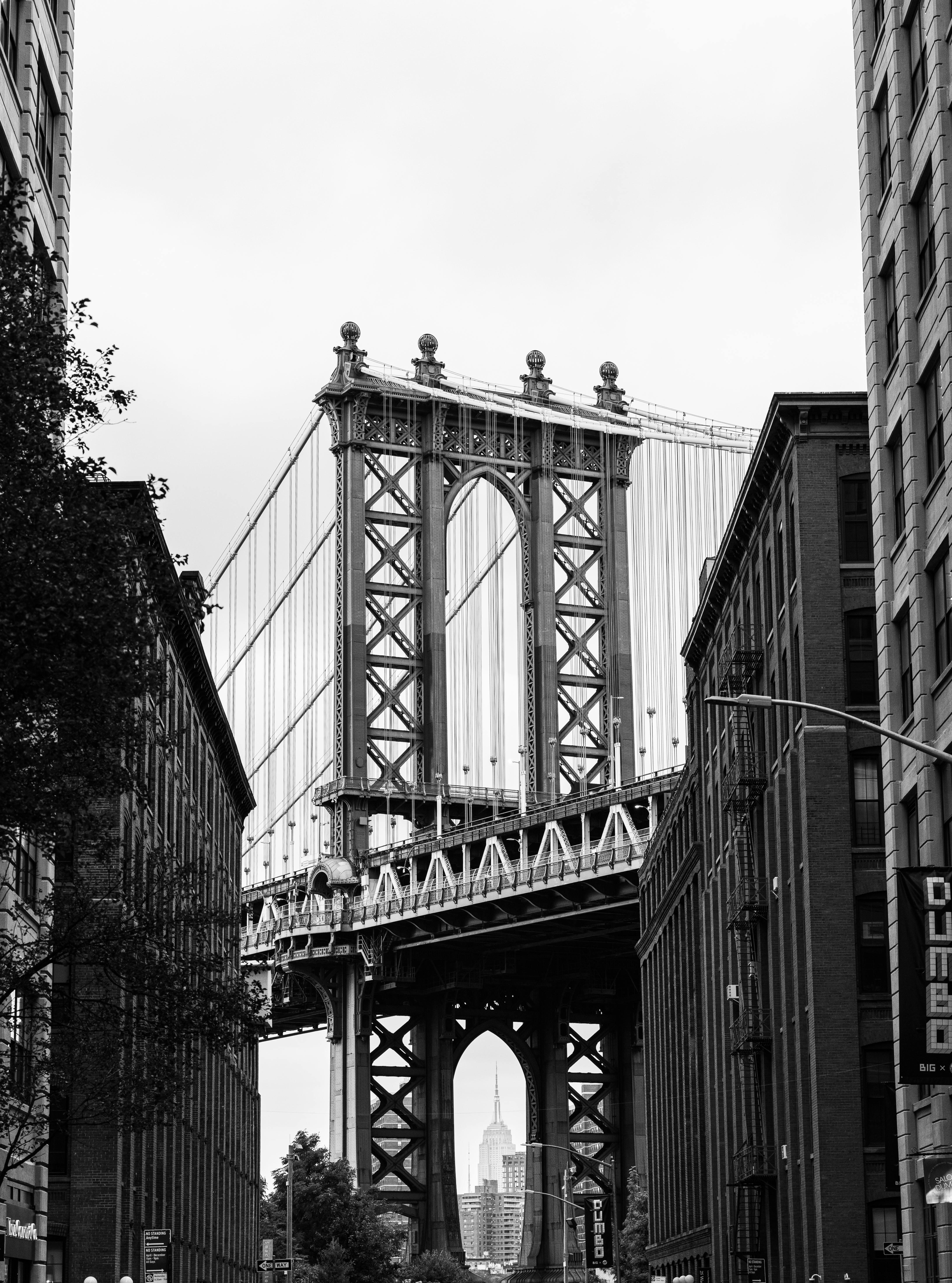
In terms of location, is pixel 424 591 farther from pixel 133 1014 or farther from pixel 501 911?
pixel 133 1014

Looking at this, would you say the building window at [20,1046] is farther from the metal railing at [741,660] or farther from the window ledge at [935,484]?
the metal railing at [741,660]

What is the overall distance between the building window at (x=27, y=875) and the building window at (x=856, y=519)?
2284cm

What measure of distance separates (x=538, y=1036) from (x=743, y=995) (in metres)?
86.4

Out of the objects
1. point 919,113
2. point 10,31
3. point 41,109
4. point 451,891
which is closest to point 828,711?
point 919,113

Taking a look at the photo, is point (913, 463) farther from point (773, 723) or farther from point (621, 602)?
point (621, 602)

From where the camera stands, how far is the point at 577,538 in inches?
5851

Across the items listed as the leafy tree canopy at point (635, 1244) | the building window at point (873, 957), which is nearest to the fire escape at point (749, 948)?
the building window at point (873, 957)

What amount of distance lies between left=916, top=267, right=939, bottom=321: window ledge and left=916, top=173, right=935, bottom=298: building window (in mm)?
38

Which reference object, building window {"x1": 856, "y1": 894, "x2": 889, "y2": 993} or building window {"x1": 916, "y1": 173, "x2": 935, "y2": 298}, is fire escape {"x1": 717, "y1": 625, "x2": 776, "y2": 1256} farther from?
building window {"x1": 916, "y1": 173, "x2": 935, "y2": 298}

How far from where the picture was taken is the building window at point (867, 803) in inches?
2280

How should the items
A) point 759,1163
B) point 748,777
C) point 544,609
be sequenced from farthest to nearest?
point 544,609 → point 748,777 → point 759,1163

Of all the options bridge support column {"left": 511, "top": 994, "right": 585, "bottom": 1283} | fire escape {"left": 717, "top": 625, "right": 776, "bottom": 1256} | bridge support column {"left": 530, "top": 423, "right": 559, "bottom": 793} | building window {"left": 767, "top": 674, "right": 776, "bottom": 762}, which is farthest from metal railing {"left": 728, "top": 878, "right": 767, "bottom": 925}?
bridge support column {"left": 511, "top": 994, "right": 585, "bottom": 1283}

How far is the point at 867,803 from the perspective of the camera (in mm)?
58125

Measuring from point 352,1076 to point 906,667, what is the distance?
104 meters
